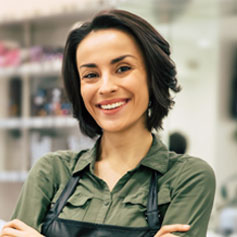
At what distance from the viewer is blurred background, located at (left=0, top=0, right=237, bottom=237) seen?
3320mm

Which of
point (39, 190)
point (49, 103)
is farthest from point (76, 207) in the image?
point (49, 103)

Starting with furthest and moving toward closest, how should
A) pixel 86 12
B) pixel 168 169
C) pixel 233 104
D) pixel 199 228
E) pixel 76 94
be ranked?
pixel 233 104 < pixel 86 12 < pixel 76 94 < pixel 168 169 < pixel 199 228

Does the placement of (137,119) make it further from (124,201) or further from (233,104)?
(233,104)

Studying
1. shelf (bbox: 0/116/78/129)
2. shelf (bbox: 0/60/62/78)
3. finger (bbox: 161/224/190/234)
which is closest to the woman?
finger (bbox: 161/224/190/234)

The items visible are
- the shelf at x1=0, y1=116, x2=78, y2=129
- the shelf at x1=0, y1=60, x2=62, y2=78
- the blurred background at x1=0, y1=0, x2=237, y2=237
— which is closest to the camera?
the shelf at x1=0, y1=116, x2=78, y2=129

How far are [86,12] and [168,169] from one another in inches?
90.8

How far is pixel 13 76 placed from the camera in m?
3.69

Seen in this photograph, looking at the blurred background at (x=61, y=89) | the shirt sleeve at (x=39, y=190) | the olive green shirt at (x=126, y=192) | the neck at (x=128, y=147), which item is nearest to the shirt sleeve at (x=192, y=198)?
the olive green shirt at (x=126, y=192)

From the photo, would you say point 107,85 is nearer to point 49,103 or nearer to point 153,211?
point 153,211

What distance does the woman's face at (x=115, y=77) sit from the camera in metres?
1.10

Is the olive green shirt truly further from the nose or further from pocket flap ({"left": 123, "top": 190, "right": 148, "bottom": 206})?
the nose

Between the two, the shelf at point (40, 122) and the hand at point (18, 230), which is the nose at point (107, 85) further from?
the shelf at point (40, 122)

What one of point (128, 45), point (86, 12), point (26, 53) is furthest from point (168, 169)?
point (26, 53)

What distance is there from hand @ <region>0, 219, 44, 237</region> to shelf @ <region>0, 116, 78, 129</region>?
190 cm
